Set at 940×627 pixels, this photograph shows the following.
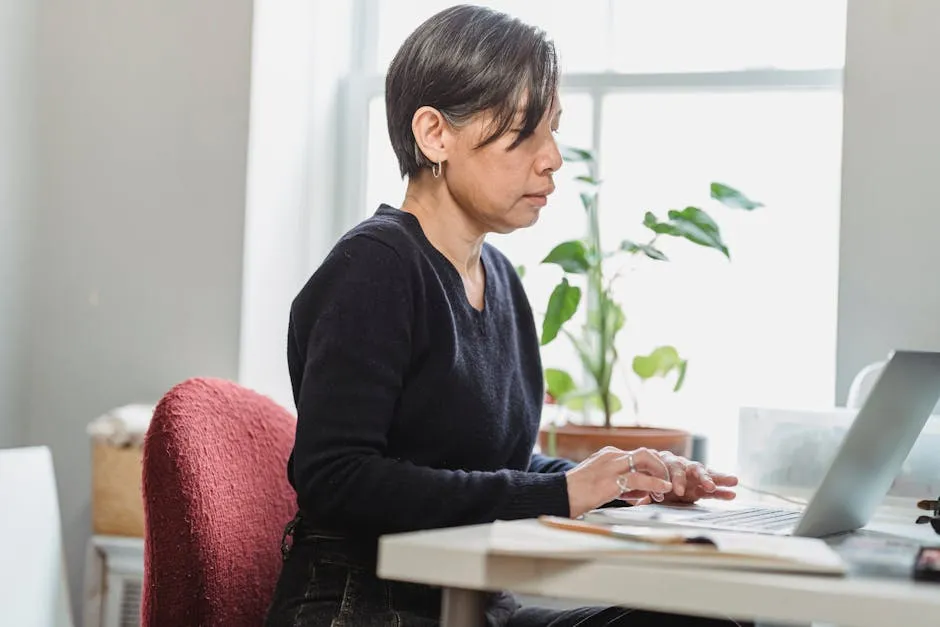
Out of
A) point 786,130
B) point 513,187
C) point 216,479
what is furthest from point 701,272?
point 216,479

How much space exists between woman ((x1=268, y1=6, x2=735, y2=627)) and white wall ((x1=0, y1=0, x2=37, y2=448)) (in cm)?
130

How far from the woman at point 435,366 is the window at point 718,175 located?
1.04 metres

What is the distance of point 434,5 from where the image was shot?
282 centimetres

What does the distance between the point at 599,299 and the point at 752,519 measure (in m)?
1.21

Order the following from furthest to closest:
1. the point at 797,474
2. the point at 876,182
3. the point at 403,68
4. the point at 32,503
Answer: the point at 876,182 < the point at 797,474 < the point at 32,503 < the point at 403,68

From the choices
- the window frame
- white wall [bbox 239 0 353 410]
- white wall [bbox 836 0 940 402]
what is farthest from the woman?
the window frame

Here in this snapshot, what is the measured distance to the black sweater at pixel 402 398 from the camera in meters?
1.19

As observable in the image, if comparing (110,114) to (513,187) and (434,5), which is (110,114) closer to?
(434,5)

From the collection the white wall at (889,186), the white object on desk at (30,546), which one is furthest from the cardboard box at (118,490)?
the white wall at (889,186)

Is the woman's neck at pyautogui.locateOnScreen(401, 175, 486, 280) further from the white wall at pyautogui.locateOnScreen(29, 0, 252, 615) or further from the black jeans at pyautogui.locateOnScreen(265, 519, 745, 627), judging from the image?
the white wall at pyautogui.locateOnScreen(29, 0, 252, 615)

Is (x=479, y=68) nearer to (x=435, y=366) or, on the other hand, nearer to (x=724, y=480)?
(x=435, y=366)

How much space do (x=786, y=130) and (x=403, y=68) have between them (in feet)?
4.43

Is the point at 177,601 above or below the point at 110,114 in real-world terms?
below

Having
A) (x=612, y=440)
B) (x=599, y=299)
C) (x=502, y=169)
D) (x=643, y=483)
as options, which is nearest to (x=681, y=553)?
(x=643, y=483)
